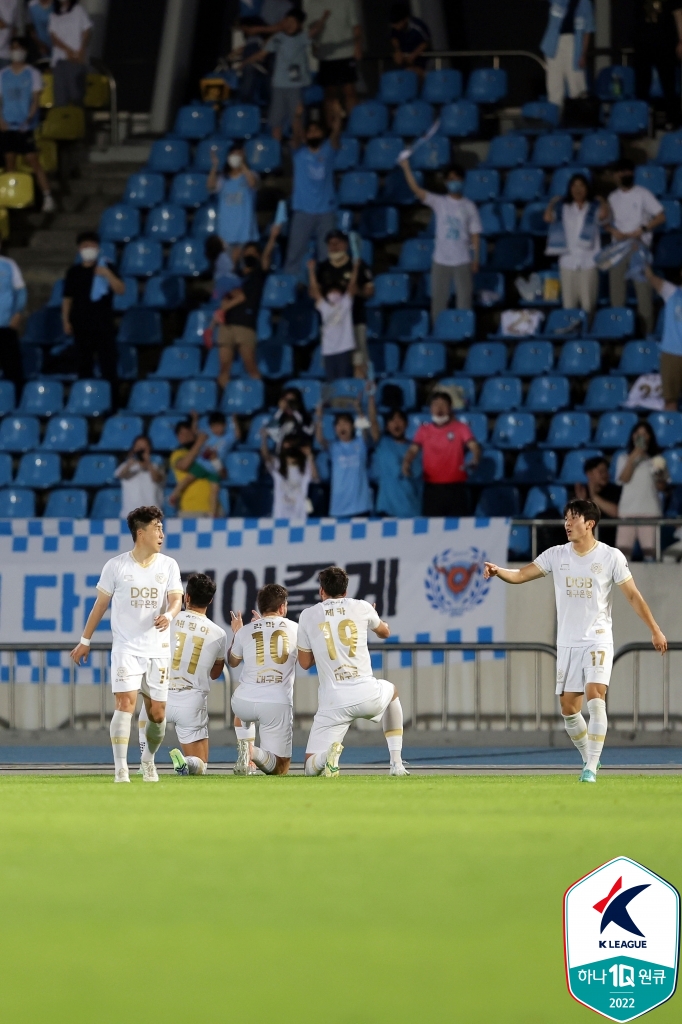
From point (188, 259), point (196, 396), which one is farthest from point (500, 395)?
point (188, 259)

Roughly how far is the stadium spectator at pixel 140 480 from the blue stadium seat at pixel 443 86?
8.74 meters

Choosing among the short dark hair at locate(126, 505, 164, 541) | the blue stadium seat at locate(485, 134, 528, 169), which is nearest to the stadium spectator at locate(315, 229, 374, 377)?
the blue stadium seat at locate(485, 134, 528, 169)

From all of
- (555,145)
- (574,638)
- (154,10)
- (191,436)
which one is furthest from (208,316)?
(574,638)

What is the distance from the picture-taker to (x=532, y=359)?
23219 mm

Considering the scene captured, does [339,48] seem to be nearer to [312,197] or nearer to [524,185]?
[312,197]

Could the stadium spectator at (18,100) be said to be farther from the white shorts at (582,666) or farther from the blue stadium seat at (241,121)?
the white shorts at (582,666)

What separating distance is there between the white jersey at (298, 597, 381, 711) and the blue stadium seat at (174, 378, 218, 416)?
9837mm

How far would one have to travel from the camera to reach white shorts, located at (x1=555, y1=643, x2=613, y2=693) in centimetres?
1315

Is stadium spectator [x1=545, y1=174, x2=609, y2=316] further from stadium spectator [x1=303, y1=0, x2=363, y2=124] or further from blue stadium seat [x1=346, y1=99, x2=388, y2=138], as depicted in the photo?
stadium spectator [x1=303, y1=0, x2=363, y2=124]

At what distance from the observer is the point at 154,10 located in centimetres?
3031

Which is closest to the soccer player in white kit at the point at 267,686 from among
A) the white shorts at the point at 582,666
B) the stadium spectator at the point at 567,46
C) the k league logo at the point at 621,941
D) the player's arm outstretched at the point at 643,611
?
the white shorts at the point at 582,666

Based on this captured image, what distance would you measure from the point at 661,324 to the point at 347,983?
61.3ft

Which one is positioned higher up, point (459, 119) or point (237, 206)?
point (459, 119)

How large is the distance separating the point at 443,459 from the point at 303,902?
45.0 feet
